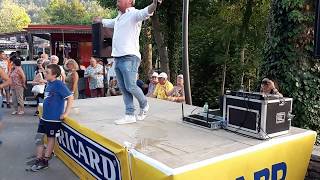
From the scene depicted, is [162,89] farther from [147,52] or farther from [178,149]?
[147,52]

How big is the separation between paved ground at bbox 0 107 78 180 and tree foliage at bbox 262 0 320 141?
3442 millimetres

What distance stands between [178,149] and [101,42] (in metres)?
3.82

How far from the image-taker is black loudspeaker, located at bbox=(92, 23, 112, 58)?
6.52 metres

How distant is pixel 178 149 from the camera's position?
3305mm

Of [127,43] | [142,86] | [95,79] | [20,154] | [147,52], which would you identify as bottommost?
[20,154]

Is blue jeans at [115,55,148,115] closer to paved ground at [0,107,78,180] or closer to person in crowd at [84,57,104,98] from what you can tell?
paved ground at [0,107,78,180]

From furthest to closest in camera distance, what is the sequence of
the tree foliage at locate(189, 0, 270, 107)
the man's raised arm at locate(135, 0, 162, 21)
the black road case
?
the tree foliage at locate(189, 0, 270, 107) < the man's raised arm at locate(135, 0, 162, 21) < the black road case

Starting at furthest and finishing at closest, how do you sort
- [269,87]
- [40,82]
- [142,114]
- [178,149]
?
[40,82], [269,87], [142,114], [178,149]

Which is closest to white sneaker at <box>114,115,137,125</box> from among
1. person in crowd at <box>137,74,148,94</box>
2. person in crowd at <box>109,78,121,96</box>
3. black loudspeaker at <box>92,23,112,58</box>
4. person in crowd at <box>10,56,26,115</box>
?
black loudspeaker at <box>92,23,112,58</box>

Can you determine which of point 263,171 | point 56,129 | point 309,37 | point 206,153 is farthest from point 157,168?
point 309,37

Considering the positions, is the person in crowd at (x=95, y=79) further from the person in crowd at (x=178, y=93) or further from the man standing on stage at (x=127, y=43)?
the man standing on stage at (x=127, y=43)

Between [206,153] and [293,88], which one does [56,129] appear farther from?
[293,88]

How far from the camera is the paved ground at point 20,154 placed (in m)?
4.77

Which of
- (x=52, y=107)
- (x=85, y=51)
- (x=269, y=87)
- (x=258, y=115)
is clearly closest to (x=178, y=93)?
(x=269, y=87)
